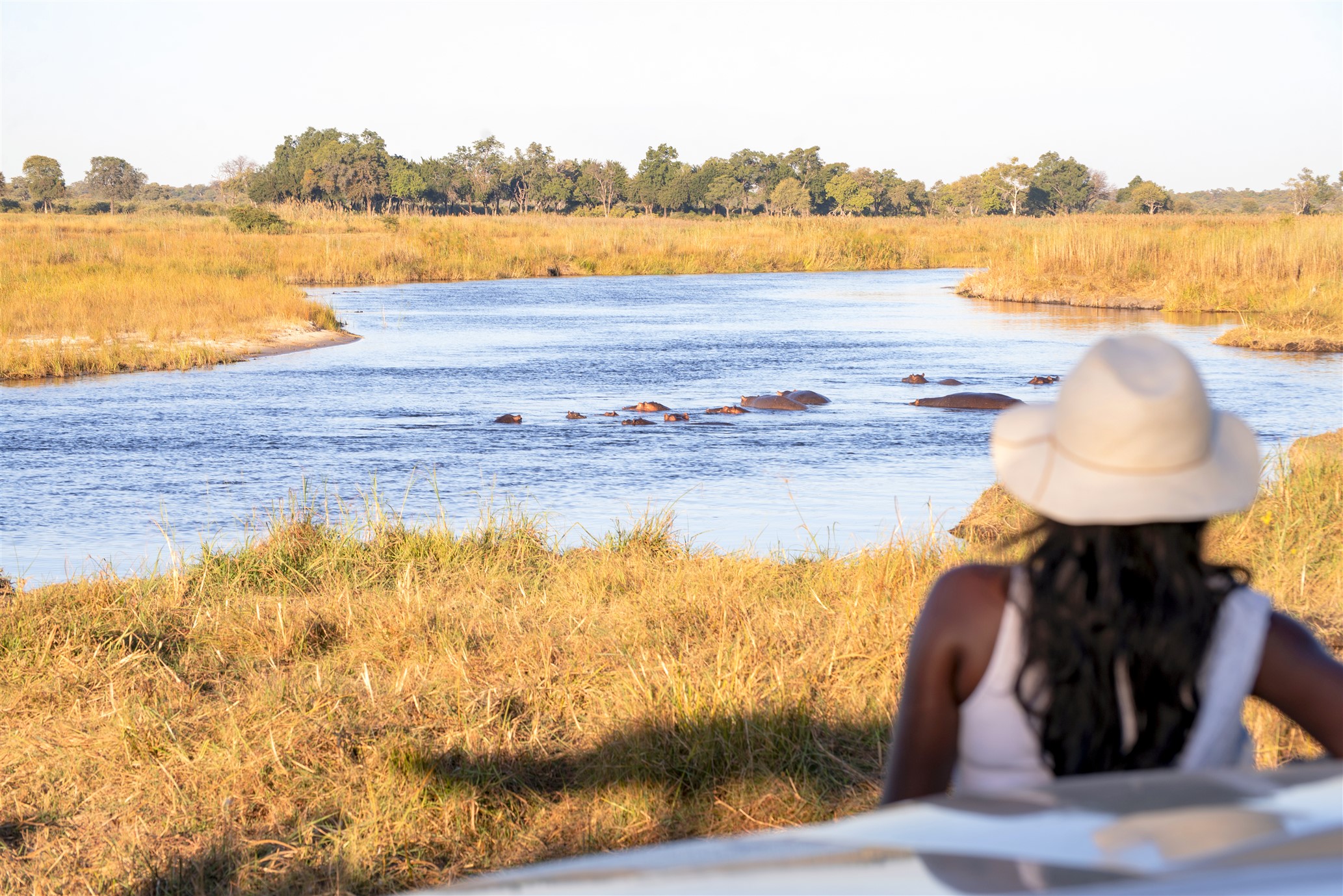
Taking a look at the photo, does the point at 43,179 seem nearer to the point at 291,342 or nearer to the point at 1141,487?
the point at 291,342

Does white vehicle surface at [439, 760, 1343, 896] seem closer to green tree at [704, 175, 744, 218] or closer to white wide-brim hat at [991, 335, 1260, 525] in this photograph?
white wide-brim hat at [991, 335, 1260, 525]

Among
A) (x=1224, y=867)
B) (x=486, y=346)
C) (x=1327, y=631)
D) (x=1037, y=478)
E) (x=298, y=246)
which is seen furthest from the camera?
(x=298, y=246)

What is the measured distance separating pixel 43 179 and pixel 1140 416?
96689 millimetres

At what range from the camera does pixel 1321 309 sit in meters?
20.1

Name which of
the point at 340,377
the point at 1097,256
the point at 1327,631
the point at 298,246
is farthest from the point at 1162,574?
the point at 298,246

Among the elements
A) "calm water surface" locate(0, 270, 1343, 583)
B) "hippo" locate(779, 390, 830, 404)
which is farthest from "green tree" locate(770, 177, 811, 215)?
"hippo" locate(779, 390, 830, 404)

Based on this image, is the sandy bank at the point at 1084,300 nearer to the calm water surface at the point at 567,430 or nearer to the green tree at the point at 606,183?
the calm water surface at the point at 567,430

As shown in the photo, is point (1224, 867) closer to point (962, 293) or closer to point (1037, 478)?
point (1037, 478)

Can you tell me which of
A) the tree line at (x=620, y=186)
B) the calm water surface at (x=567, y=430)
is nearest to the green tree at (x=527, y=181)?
the tree line at (x=620, y=186)

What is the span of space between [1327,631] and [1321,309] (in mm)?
17938

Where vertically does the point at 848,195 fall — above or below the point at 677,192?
above

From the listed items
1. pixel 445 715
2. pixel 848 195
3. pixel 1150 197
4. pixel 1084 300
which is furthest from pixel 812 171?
pixel 445 715

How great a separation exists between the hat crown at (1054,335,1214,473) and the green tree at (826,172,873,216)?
9180 centimetres

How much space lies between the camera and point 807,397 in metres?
13.8
